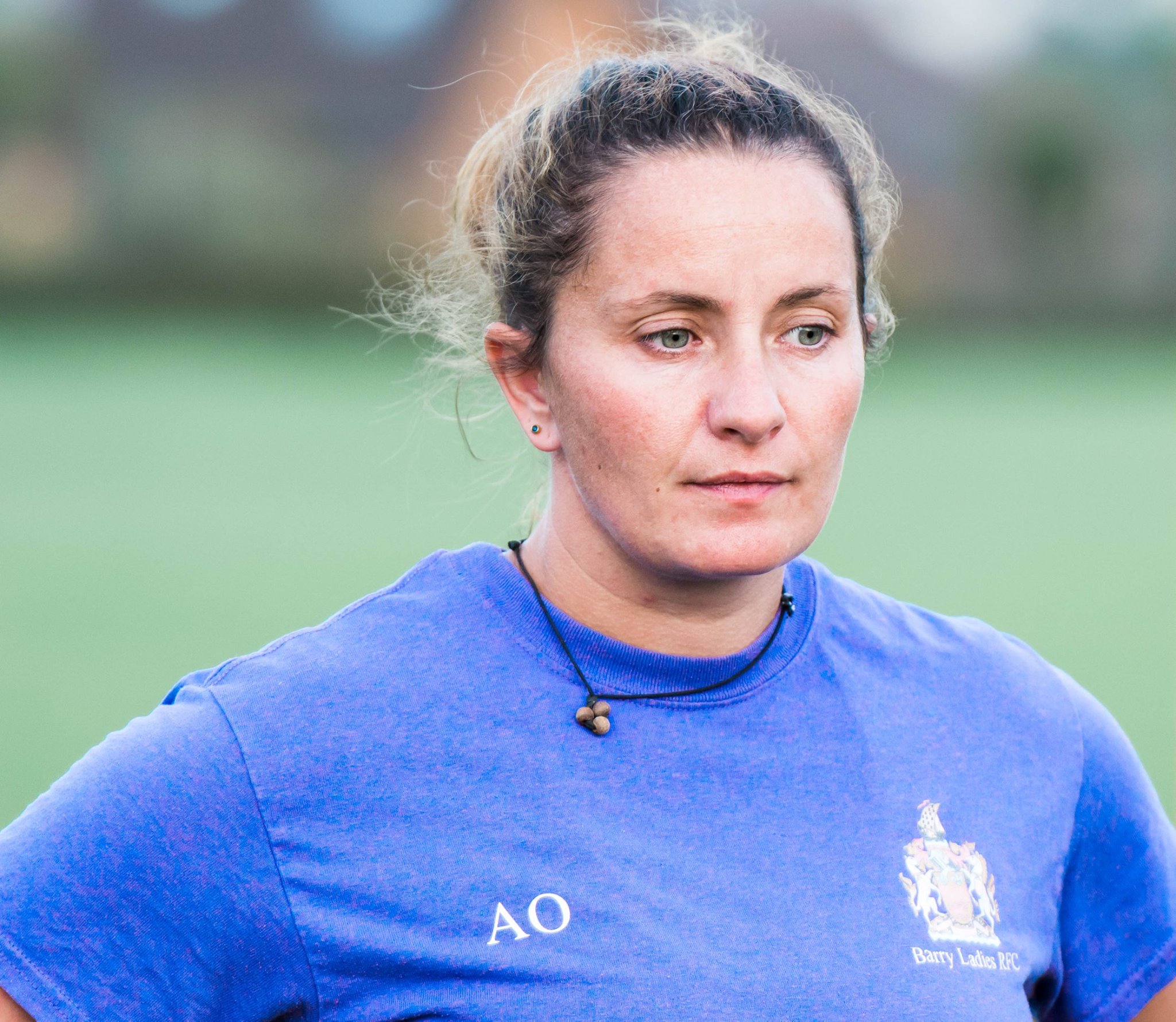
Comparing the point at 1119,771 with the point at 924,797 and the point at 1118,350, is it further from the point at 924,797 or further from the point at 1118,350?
the point at 1118,350

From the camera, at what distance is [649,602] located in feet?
6.15

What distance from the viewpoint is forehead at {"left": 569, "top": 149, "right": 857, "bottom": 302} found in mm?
1751

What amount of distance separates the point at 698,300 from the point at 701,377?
3.4 inches

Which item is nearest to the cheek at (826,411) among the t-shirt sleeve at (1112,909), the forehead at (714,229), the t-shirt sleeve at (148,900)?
the forehead at (714,229)

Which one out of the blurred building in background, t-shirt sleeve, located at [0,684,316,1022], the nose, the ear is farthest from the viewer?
the blurred building in background

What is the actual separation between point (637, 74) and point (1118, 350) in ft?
70.9

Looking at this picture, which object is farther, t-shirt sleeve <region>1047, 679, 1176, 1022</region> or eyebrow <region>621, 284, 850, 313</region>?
t-shirt sleeve <region>1047, 679, 1176, 1022</region>

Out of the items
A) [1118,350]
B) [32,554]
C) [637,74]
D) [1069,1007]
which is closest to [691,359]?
[637,74]

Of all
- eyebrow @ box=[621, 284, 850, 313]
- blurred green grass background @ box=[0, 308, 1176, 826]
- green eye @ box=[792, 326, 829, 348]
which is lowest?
blurred green grass background @ box=[0, 308, 1176, 826]

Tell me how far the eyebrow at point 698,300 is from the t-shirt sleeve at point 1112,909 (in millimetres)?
709

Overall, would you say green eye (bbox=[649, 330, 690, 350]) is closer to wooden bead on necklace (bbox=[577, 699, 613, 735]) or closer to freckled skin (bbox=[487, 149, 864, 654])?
freckled skin (bbox=[487, 149, 864, 654])

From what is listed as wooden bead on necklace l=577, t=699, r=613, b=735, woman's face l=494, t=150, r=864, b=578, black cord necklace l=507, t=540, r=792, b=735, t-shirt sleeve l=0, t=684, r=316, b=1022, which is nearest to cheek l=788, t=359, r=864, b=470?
woman's face l=494, t=150, r=864, b=578

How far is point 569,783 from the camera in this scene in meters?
1.72

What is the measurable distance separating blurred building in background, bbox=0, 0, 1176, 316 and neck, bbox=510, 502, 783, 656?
802 inches
